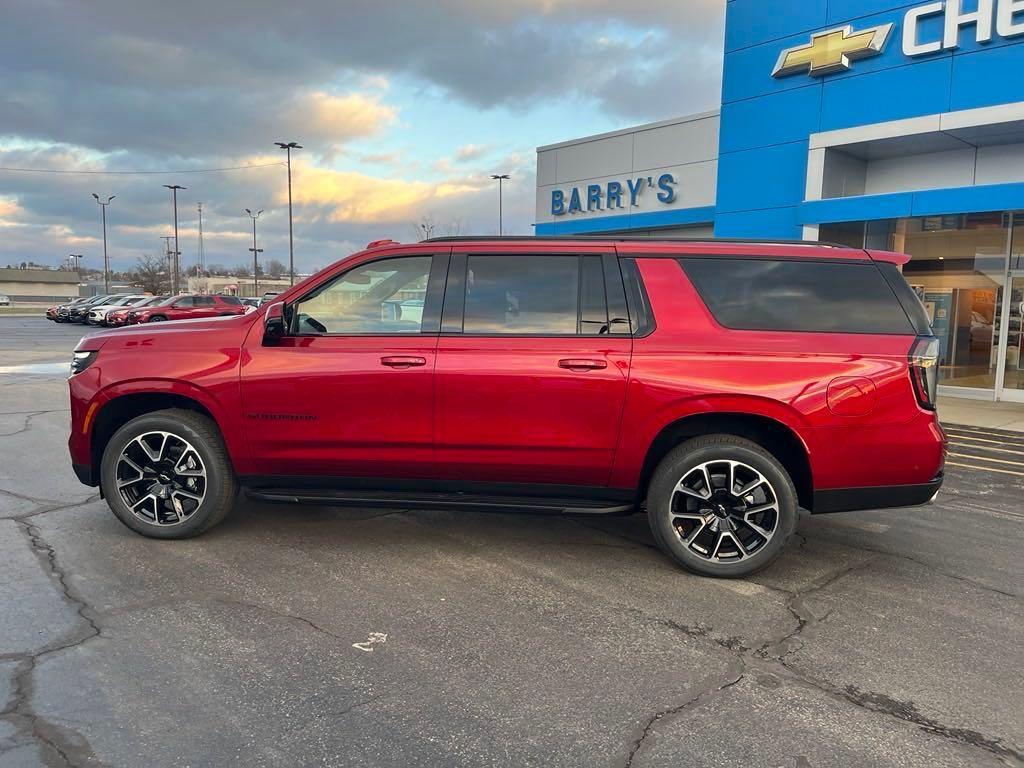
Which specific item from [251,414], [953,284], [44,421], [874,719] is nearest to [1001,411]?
[953,284]

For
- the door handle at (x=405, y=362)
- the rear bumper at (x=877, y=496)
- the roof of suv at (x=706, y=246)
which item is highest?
the roof of suv at (x=706, y=246)

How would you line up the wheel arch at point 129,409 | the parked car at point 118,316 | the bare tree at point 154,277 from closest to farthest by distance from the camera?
the wheel arch at point 129,409 → the parked car at point 118,316 → the bare tree at point 154,277

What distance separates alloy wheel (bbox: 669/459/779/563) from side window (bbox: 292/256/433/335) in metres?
1.92

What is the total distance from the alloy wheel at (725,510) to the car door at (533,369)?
497 millimetres

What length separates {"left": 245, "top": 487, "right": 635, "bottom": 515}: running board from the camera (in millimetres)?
4293

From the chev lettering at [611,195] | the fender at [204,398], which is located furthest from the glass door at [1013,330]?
the fender at [204,398]

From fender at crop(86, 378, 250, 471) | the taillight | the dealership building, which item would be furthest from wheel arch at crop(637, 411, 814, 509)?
the dealership building

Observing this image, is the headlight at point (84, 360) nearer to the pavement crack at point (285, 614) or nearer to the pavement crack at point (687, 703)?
the pavement crack at point (285, 614)

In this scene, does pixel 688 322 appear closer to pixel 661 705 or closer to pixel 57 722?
pixel 661 705

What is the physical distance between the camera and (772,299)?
4.27 metres

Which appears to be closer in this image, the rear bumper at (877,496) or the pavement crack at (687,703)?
the pavement crack at (687,703)

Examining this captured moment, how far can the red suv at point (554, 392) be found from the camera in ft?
13.5

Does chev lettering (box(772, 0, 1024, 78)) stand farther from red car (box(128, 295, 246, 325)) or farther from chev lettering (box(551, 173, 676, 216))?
red car (box(128, 295, 246, 325))

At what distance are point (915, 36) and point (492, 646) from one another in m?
12.9
